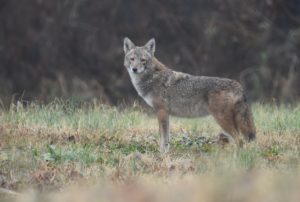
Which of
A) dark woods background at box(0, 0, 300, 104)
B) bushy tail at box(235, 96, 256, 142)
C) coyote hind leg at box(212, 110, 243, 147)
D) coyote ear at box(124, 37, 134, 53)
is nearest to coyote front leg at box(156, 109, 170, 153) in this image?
coyote hind leg at box(212, 110, 243, 147)

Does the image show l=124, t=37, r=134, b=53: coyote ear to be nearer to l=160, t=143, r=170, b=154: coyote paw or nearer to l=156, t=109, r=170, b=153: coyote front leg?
l=156, t=109, r=170, b=153: coyote front leg

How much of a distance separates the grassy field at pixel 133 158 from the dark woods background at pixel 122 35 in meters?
12.2

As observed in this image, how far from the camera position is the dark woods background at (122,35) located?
25.8 m

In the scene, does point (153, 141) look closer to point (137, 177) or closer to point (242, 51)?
point (137, 177)

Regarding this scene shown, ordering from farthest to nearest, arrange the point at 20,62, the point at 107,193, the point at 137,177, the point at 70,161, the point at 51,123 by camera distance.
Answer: the point at 20,62, the point at 51,123, the point at 70,161, the point at 137,177, the point at 107,193

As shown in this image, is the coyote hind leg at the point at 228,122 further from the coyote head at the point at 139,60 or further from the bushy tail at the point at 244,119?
the coyote head at the point at 139,60

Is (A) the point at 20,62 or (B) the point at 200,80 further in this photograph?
(A) the point at 20,62

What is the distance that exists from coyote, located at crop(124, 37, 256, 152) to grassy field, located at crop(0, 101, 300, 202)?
0.83ft

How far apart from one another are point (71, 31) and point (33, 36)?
1008 mm

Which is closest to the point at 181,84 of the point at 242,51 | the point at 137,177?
the point at 137,177

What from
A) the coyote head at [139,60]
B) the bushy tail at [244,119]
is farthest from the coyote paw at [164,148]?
the coyote head at [139,60]

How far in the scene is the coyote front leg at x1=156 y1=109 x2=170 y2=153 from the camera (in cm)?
1095

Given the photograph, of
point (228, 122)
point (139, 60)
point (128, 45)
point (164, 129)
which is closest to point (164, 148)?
point (164, 129)

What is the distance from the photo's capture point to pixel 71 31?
26500mm
